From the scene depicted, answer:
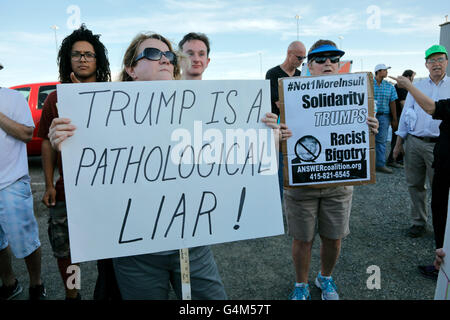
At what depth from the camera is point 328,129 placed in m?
1.99

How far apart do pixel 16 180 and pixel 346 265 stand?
2997 mm

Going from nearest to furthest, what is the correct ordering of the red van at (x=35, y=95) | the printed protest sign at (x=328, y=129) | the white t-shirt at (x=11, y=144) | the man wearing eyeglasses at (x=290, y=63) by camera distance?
1. the printed protest sign at (x=328, y=129)
2. the white t-shirt at (x=11, y=144)
3. the man wearing eyeglasses at (x=290, y=63)
4. the red van at (x=35, y=95)

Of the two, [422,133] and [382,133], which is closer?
[422,133]

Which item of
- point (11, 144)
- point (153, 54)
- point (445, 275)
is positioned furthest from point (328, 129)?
point (11, 144)

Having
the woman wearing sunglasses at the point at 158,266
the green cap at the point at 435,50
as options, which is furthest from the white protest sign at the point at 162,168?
the green cap at the point at 435,50

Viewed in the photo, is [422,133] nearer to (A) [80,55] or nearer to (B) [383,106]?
(B) [383,106]

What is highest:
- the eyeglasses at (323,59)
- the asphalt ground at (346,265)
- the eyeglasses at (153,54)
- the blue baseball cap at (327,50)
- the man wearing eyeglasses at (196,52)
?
the man wearing eyeglasses at (196,52)

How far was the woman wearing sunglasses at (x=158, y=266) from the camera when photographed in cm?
134

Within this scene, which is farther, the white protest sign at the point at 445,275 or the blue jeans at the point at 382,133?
the blue jeans at the point at 382,133

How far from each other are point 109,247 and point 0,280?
2364mm

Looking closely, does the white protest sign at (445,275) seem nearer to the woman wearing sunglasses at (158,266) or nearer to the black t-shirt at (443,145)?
the woman wearing sunglasses at (158,266)

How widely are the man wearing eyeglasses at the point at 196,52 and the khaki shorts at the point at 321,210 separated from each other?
1.28 meters

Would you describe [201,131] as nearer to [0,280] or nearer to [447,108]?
[447,108]
